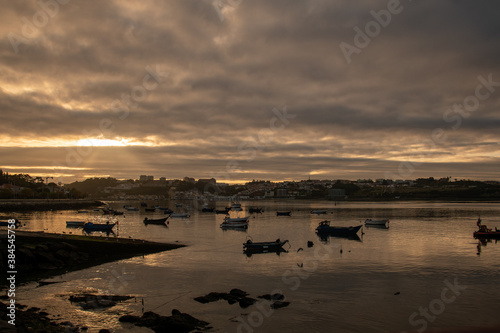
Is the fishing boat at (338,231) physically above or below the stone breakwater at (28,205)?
below

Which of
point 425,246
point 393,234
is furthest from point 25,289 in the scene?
point 393,234

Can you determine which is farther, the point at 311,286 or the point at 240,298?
the point at 311,286

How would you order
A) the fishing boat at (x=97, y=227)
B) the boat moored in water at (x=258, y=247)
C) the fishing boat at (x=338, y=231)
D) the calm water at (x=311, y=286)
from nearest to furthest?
1. the calm water at (x=311, y=286)
2. the boat moored in water at (x=258, y=247)
3. the fishing boat at (x=338, y=231)
4. the fishing boat at (x=97, y=227)

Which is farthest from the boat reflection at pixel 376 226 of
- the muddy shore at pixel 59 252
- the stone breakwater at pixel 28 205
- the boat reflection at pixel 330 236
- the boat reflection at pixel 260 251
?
the stone breakwater at pixel 28 205

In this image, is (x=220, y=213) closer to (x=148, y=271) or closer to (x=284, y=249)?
(x=284, y=249)

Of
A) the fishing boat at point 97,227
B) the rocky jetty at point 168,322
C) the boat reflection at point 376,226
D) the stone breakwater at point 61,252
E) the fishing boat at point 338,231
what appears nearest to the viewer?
the rocky jetty at point 168,322

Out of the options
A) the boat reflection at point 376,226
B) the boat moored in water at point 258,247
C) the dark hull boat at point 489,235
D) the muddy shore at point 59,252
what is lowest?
the boat reflection at point 376,226

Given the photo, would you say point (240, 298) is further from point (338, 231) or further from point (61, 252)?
point (338, 231)

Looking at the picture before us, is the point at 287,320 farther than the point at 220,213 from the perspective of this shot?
No

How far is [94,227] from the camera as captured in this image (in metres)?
69.4

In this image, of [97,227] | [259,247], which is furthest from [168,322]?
[97,227]

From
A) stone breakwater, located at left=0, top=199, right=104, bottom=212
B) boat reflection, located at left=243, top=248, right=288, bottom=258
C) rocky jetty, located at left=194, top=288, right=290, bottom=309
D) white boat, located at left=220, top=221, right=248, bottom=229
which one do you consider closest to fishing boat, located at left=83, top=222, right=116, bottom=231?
white boat, located at left=220, top=221, right=248, bottom=229

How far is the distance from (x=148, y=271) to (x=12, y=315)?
14.4 m

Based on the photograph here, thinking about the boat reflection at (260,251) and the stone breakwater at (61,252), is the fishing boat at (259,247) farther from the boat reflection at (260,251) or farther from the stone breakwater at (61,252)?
the stone breakwater at (61,252)
